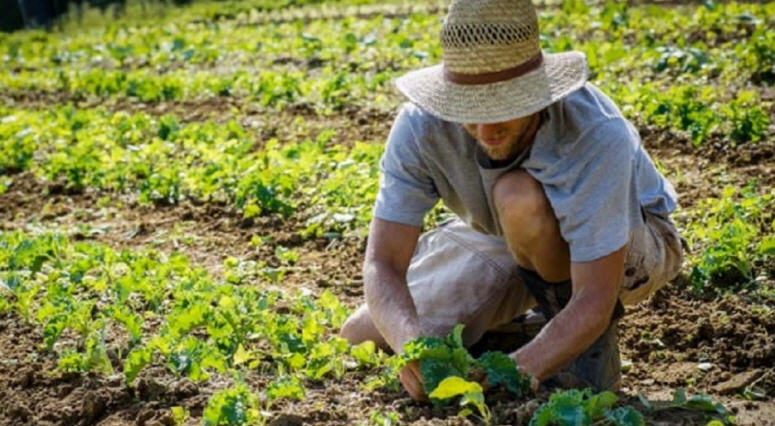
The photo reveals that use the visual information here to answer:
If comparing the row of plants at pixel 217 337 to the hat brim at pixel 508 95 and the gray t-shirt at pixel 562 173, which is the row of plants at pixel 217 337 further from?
the hat brim at pixel 508 95

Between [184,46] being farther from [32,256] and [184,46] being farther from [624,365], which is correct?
[624,365]

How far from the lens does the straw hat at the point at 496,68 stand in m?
3.58

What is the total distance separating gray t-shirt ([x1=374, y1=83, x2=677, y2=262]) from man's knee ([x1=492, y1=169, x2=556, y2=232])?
0.03 m

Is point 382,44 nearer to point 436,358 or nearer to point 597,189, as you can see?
point 597,189

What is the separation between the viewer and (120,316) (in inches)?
182

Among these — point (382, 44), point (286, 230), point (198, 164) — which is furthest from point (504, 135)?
point (382, 44)

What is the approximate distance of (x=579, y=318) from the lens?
3.65 m

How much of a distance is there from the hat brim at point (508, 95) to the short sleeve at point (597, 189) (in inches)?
7.2

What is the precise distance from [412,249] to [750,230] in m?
1.62

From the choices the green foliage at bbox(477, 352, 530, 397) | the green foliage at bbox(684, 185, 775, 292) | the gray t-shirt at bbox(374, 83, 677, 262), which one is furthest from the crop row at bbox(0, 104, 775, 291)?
the green foliage at bbox(477, 352, 530, 397)

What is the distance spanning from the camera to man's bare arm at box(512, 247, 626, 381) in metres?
3.66

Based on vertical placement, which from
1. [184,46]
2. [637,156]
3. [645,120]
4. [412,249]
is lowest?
[184,46]

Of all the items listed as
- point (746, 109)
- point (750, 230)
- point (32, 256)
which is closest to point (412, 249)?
point (750, 230)

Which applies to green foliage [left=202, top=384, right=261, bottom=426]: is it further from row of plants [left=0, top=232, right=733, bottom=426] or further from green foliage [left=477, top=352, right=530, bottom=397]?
green foliage [left=477, top=352, right=530, bottom=397]
